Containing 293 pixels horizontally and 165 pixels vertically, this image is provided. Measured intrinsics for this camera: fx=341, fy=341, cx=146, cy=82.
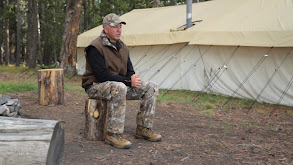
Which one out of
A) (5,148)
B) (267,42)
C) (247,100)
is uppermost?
(267,42)

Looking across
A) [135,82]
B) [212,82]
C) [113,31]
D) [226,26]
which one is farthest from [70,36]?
[135,82]

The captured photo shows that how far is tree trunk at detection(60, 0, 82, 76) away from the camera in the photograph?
40.2 feet

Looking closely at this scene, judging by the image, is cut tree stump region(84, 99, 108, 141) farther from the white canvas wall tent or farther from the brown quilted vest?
the white canvas wall tent

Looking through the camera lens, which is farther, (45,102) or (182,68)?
(182,68)

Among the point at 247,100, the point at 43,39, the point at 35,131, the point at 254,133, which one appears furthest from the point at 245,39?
the point at 43,39

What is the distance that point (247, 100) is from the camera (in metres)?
8.02

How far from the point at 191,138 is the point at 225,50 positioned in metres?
4.78

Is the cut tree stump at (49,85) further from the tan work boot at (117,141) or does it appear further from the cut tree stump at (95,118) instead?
the tan work boot at (117,141)

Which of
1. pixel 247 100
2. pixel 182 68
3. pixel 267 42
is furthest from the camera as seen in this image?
pixel 182 68

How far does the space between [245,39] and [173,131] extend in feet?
12.4

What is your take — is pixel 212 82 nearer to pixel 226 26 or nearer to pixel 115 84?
pixel 226 26

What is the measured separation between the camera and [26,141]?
7.95 feet

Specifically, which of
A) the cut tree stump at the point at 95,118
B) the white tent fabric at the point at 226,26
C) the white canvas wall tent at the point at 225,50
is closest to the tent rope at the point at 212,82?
the white canvas wall tent at the point at 225,50

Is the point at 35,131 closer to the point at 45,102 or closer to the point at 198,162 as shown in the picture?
the point at 198,162
